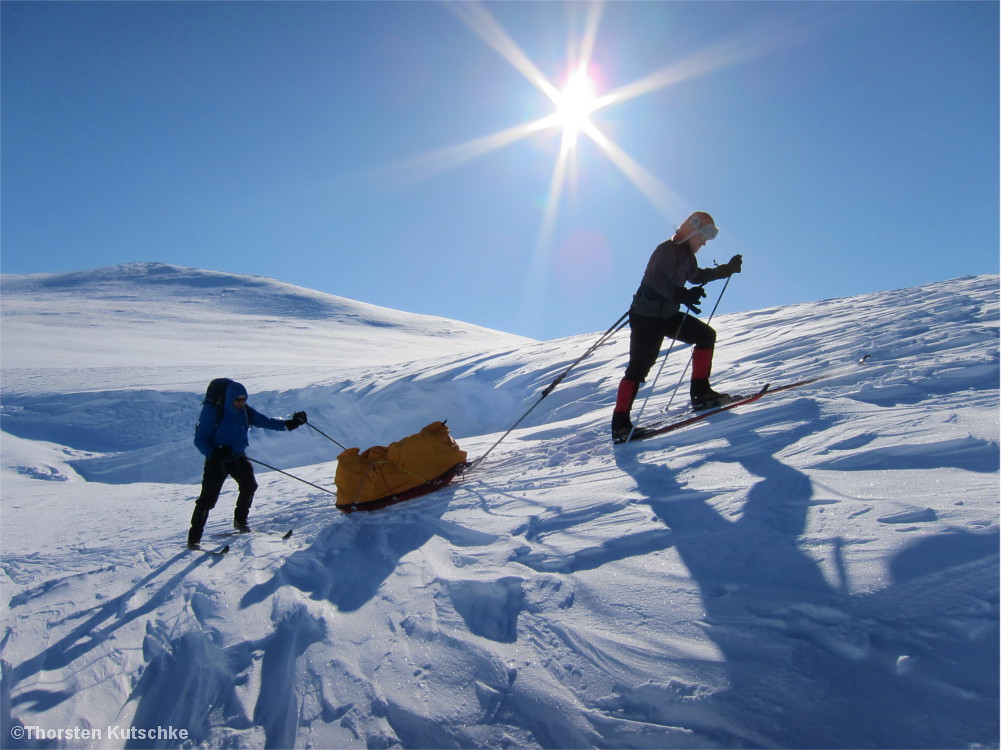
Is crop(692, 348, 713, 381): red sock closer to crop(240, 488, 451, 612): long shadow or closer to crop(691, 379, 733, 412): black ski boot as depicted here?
crop(691, 379, 733, 412): black ski boot

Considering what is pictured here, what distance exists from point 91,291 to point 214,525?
51506 millimetres

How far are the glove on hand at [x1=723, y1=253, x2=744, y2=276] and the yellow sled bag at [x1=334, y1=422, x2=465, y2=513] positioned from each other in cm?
300

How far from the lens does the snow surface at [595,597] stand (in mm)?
1692

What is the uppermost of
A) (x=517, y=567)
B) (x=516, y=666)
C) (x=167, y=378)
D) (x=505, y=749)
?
(x=167, y=378)

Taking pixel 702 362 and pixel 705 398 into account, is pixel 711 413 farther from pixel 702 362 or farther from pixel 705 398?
pixel 702 362

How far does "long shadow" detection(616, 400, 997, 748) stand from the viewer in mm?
1508

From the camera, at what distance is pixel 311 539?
3.87m

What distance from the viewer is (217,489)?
4387 mm

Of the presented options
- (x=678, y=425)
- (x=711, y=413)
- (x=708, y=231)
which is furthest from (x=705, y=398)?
(x=708, y=231)

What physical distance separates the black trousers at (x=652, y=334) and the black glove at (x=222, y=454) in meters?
3.48

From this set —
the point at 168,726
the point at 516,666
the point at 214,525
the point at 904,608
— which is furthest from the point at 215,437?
the point at 904,608

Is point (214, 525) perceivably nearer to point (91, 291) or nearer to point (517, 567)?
point (517, 567)

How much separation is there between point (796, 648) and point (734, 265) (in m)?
3.73

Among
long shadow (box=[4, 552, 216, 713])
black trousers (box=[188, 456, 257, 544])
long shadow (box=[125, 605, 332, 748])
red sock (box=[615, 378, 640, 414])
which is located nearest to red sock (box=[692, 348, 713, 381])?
red sock (box=[615, 378, 640, 414])
